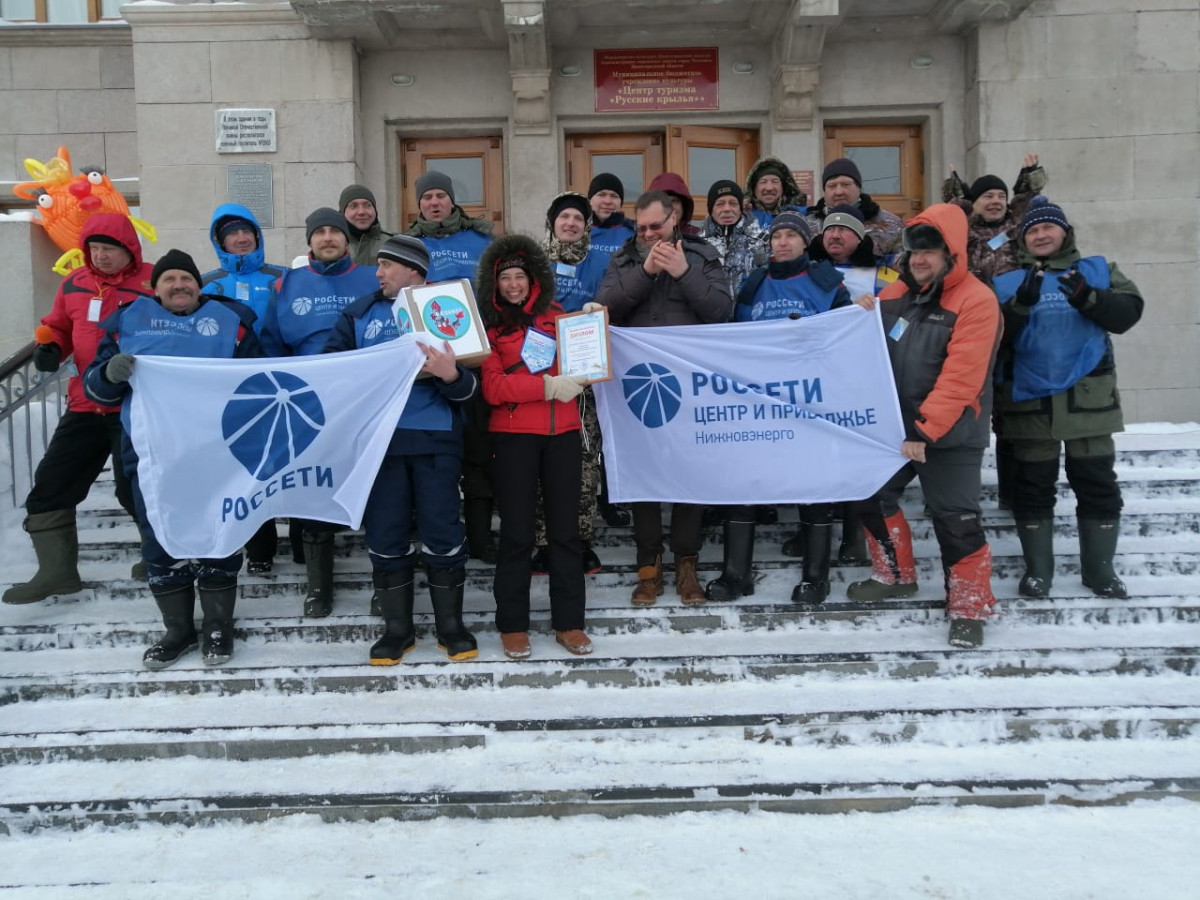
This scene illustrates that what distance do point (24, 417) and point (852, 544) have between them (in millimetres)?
5973

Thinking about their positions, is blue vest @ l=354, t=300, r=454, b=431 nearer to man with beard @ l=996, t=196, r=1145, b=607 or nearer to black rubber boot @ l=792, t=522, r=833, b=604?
black rubber boot @ l=792, t=522, r=833, b=604

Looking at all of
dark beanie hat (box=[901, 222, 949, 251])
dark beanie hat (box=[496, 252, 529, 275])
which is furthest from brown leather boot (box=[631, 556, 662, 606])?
dark beanie hat (box=[901, 222, 949, 251])

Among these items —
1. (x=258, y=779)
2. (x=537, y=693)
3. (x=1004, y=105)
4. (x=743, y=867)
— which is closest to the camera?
(x=743, y=867)

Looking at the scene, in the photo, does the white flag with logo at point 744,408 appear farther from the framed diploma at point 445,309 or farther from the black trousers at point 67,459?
the black trousers at point 67,459

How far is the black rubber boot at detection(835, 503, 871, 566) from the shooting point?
5141mm

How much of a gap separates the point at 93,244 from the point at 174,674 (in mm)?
2371

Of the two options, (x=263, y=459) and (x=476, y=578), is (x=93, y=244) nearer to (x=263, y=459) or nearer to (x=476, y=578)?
(x=263, y=459)

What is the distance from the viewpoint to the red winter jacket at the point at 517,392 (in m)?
4.28

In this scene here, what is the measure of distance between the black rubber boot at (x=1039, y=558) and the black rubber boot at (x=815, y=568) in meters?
1.10

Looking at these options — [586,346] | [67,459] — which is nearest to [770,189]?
[586,346]

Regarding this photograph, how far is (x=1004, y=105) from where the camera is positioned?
8562mm

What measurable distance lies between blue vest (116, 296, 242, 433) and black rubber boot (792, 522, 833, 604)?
10.8 ft

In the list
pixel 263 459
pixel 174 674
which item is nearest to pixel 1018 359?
pixel 263 459

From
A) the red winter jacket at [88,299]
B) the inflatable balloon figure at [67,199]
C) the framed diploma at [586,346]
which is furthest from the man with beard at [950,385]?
the inflatable balloon figure at [67,199]
